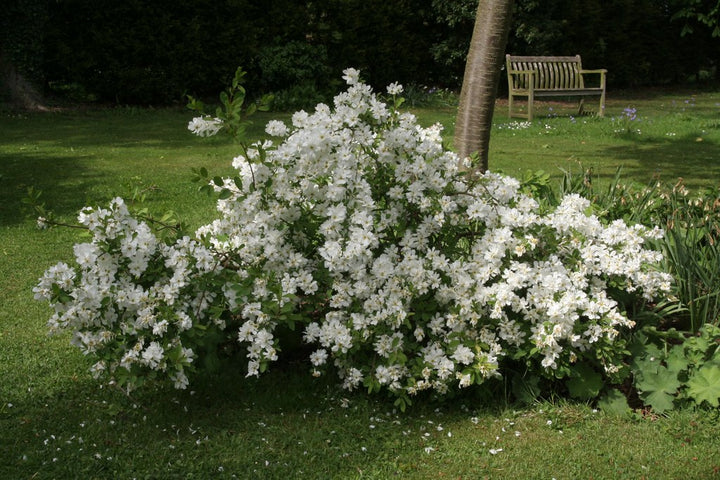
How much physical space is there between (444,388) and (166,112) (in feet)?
36.7

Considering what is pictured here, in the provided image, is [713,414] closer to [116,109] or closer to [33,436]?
[33,436]

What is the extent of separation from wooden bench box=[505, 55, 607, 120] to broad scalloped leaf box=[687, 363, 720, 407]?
10.1m

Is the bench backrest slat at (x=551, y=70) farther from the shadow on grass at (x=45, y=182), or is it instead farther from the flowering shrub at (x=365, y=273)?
the flowering shrub at (x=365, y=273)

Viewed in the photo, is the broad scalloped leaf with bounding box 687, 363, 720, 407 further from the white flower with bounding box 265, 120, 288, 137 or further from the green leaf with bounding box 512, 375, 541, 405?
the white flower with bounding box 265, 120, 288, 137

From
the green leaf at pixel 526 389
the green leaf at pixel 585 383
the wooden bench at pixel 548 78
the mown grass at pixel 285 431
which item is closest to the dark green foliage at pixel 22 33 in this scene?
the wooden bench at pixel 548 78

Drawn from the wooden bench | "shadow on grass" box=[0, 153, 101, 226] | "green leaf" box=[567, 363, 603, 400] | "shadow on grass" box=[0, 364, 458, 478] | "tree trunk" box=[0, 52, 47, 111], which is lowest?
"shadow on grass" box=[0, 364, 458, 478]

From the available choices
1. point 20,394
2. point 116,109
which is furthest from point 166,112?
point 20,394

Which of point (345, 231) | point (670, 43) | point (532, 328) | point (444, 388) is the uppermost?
point (670, 43)

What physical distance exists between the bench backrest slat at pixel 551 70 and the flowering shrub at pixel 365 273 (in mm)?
10431

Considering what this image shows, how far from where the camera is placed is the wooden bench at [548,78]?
12.9 metres

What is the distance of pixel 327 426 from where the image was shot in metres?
3.08

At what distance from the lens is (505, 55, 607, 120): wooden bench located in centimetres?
1291

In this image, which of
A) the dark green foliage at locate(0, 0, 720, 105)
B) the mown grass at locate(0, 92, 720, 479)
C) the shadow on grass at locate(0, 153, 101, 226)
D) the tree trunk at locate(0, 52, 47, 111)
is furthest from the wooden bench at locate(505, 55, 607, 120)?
the mown grass at locate(0, 92, 720, 479)

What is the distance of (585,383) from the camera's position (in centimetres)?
320
